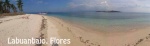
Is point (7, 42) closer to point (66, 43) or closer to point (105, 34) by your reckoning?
point (66, 43)

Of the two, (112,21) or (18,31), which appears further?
(112,21)

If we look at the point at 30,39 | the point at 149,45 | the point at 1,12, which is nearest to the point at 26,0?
the point at 30,39

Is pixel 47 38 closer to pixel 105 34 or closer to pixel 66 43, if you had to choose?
pixel 66 43

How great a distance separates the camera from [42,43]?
3.90 metres

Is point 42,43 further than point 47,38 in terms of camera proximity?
No

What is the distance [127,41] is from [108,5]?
971 millimetres

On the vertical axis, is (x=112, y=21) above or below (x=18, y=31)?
above

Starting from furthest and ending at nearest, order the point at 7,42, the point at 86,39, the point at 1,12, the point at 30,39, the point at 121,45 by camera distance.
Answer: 1. the point at 1,12
2. the point at 86,39
3. the point at 121,45
4. the point at 30,39
5. the point at 7,42

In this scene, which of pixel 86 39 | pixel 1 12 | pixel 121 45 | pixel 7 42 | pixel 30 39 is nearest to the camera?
pixel 7 42

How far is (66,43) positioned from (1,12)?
26.5 ft

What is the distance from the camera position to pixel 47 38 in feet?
14.0

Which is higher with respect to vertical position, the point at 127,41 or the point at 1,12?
the point at 1,12

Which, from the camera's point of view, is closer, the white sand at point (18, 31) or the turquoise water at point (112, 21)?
the white sand at point (18, 31)

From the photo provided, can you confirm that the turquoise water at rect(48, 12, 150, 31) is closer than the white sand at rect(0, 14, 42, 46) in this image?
No
